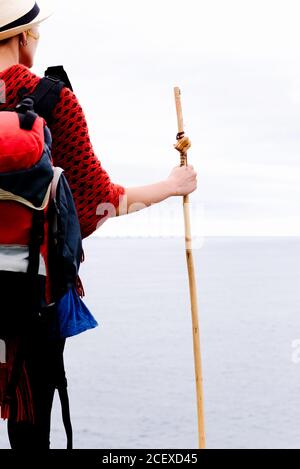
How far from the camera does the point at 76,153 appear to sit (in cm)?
365

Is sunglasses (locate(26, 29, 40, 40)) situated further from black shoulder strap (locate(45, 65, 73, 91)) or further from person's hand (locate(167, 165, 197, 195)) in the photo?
person's hand (locate(167, 165, 197, 195))

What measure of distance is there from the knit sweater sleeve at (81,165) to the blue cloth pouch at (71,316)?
0.38 m

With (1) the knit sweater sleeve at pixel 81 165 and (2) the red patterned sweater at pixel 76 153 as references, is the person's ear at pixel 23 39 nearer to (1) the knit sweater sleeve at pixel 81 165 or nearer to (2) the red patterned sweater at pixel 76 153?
(2) the red patterned sweater at pixel 76 153

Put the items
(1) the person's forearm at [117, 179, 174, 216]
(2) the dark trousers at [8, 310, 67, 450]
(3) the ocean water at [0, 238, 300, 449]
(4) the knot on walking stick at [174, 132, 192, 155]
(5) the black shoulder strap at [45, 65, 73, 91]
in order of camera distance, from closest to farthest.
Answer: (2) the dark trousers at [8, 310, 67, 450] → (5) the black shoulder strap at [45, 65, 73, 91] → (1) the person's forearm at [117, 179, 174, 216] → (4) the knot on walking stick at [174, 132, 192, 155] → (3) the ocean water at [0, 238, 300, 449]

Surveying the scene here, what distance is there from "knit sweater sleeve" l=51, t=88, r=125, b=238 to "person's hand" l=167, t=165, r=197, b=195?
232 millimetres

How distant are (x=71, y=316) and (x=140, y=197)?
62 cm

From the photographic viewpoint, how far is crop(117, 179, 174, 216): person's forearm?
12.4 feet

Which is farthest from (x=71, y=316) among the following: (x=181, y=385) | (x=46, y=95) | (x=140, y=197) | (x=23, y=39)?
(x=181, y=385)

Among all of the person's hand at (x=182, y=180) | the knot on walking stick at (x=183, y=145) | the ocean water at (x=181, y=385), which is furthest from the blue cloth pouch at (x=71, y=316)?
the ocean water at (x=181, y=385)

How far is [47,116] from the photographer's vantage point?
355 cm

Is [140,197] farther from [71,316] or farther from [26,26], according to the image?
[26,26]

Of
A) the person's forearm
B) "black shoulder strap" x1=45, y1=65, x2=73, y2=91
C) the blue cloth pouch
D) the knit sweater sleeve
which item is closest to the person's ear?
"black shoulder strap" x1=45, y1=65, x2=73, y2=91

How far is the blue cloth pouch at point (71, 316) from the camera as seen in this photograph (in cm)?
351
